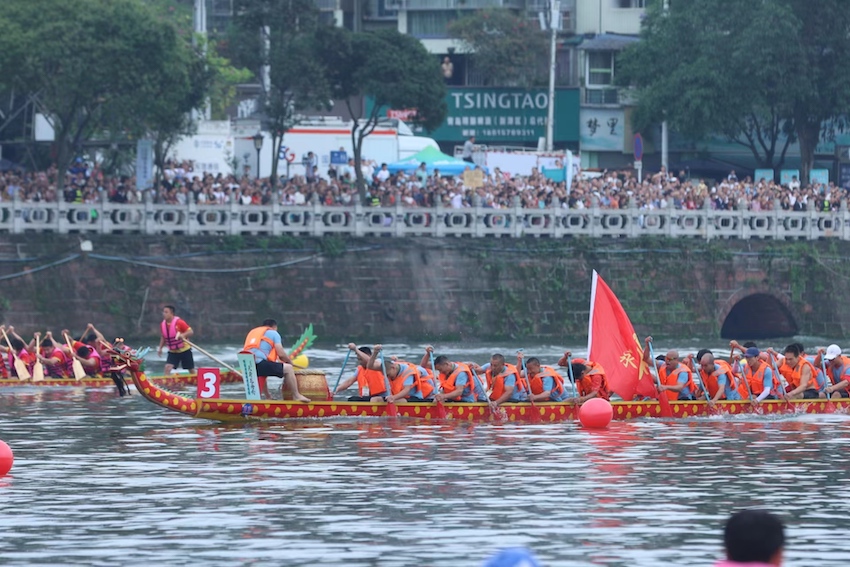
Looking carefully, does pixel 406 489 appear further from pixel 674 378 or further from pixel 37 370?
pixel 37 370

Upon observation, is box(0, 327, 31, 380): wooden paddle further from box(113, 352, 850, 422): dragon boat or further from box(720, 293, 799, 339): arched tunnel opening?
box(720, 293, 799, 339): arched tunnel opening

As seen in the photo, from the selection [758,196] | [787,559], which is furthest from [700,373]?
[758,196]

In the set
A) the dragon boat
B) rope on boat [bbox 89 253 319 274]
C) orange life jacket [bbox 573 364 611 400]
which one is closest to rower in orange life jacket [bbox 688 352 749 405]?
the dragon boat

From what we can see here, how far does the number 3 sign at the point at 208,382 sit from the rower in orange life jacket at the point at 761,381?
8645 millimetres

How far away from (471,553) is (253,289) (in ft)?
104

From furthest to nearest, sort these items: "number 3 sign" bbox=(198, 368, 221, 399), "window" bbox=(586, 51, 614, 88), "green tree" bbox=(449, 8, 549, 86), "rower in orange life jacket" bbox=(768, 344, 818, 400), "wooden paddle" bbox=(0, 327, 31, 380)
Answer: "window" bbox=(586, 51, 614, 88) → "green tree" bbox=(449, 8, 549, 86) → "wooden paddle" bbox=(0, 327, 31, 380) → "rower in orange life jacket" bbox=(768, 344, 818, 400) → "number 3 sign" bbox=(198, 368, 221, 399)

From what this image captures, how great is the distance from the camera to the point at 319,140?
5922 cm

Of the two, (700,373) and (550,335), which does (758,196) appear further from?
(700,373)

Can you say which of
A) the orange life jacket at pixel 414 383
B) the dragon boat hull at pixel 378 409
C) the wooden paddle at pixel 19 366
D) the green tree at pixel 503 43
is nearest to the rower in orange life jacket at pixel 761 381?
the dragon boat hull at pixel 378 409

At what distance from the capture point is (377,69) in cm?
5194

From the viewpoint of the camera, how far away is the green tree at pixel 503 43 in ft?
236

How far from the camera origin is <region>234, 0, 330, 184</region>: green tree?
51062mm

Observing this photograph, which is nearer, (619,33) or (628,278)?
(628,278)

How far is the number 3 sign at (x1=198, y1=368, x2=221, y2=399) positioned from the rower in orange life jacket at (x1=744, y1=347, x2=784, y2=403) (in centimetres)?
864
